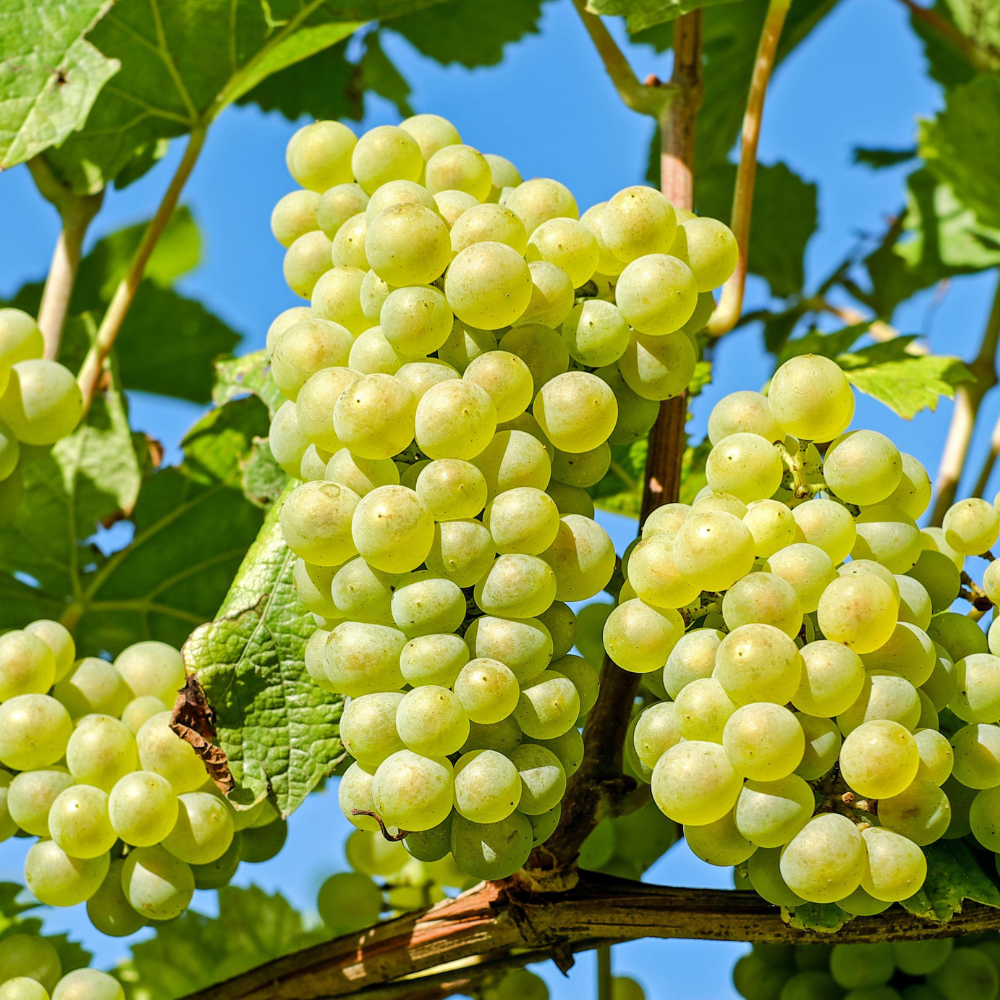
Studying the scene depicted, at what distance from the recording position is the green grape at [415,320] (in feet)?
2.50

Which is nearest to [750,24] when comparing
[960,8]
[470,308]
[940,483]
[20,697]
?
[960,8]

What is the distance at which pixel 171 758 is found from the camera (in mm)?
890

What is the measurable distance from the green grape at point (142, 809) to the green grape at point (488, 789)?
0.97 ft

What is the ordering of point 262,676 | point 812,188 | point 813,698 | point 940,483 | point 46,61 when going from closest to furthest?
point 813,698 → point 262,676 → point 46,61 → point 940,483 → point 812,188

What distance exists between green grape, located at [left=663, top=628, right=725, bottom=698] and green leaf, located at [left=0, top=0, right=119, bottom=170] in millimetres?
844

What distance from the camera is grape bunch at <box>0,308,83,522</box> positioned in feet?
3.23

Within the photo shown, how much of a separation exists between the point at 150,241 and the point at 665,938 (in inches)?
38.2

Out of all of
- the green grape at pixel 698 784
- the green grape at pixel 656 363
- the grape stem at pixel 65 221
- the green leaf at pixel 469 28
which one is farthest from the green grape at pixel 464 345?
the green leaf at pixel 469 28

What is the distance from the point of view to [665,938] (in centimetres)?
81

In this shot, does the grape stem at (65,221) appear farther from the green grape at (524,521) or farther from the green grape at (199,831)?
the green grape at (524,521)

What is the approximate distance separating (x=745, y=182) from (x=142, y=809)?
77cm

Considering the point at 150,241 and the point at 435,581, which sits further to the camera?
the point at 150,241

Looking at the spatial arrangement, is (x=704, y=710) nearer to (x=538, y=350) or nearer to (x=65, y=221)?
(x=538, y=350)

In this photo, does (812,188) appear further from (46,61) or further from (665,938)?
(665,938)
